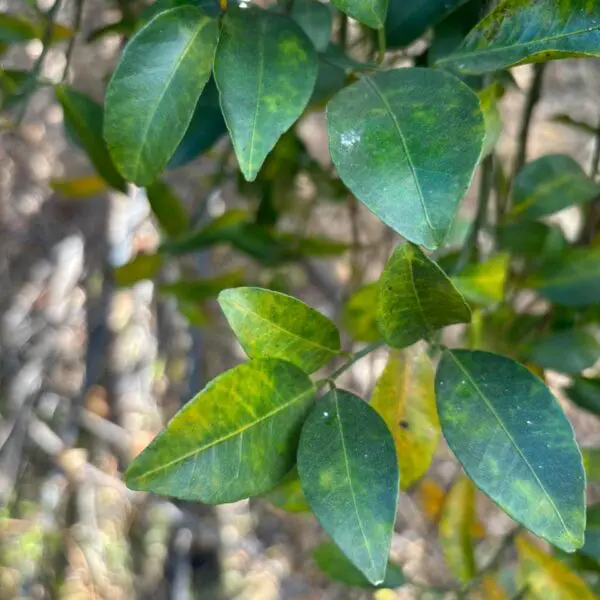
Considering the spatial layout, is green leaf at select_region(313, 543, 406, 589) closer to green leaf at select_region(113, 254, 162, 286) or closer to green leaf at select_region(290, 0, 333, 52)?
green leaf at select_region(113, 254, 162, 286)

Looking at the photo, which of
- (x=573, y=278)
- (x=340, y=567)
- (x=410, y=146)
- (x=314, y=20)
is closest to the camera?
(x=410, y=146)

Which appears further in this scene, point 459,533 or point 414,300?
point 459,533

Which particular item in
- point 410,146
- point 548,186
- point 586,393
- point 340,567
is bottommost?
point 340,567

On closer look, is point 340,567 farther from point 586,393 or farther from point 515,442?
point 515,442

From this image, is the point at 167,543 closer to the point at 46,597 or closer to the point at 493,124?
the point at 46,597

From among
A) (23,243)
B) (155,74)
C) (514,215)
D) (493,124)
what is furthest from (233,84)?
(23,243)

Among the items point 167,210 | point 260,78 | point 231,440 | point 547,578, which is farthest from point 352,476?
point 167,210
